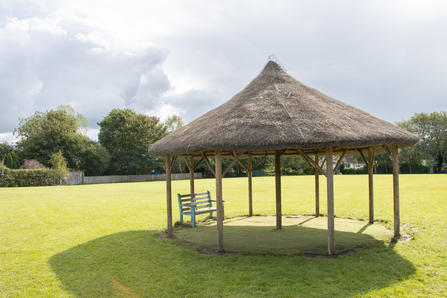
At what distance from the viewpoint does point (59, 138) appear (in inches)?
2148

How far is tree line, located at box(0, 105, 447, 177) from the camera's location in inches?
2096


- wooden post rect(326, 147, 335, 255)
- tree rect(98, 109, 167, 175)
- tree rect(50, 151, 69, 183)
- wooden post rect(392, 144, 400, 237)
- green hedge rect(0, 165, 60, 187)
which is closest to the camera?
wooden post rect(326, 147, 335, 255)

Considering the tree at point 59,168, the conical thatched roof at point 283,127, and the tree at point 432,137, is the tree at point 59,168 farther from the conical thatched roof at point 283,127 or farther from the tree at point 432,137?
the tree at point 432,137

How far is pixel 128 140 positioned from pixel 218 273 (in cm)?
5374

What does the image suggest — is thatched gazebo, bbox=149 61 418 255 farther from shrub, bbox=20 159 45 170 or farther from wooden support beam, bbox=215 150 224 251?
shrub, bbox=20 159 45 170

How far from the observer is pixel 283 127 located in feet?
24.8

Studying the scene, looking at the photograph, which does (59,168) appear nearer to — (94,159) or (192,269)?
(94,159)

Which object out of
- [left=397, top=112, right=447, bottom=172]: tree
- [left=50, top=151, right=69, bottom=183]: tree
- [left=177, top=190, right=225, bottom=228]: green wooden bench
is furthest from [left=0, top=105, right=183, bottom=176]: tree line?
[left=397, top=112, right=447, bottom=172]: tree

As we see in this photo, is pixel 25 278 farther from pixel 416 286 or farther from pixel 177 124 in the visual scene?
pixel 177 124

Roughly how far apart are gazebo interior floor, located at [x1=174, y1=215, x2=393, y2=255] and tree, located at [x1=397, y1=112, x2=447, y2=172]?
2470 inches

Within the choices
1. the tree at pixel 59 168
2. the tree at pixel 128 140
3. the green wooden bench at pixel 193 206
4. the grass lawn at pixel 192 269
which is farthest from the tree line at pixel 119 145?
the grass lawn at pixel 192 269

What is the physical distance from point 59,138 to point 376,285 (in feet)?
193

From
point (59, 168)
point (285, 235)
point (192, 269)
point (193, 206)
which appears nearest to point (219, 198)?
point (192, 269)

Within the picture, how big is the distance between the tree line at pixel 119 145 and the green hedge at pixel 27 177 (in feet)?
25.0
